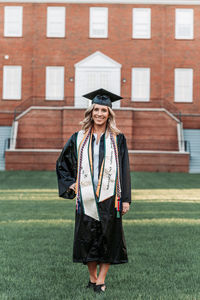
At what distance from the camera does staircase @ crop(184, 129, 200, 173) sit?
86.6ft

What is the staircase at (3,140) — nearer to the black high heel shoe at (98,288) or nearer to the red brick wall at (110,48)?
the red brick wall at (110,48)

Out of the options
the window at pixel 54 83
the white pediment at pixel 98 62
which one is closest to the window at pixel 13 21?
the window at pixel 54 83

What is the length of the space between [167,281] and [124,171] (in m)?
1.35

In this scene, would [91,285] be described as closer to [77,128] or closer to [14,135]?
[77,128]

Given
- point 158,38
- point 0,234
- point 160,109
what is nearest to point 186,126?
point 160,109

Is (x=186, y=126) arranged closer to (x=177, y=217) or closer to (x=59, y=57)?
(x=59, y=57)

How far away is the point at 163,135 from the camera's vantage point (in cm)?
2820

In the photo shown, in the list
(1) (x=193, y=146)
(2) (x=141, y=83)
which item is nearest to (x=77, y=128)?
(2) (x=141, y=83)

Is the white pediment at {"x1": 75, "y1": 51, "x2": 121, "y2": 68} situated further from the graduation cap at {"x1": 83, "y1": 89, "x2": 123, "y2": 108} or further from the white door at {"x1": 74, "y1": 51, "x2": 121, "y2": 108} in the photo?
the graduation cap at {"x1": 83, "y1": 89, "x2": 123, "y2": 108}

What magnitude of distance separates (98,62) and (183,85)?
17.4ft

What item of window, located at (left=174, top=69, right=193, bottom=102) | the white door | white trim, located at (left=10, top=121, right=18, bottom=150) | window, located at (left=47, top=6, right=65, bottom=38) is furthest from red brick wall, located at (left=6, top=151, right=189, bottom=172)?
window, located at (left=47, top=6, right=65, bottom=38)

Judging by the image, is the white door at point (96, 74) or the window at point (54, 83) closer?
the white door at point (96, 74)

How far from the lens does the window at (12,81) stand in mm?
31906

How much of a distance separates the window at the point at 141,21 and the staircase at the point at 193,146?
6393 millimetres
